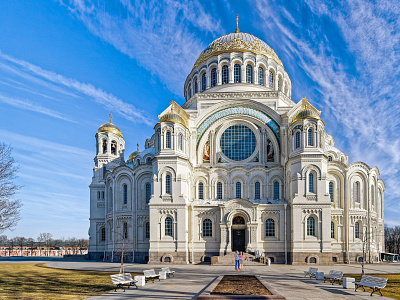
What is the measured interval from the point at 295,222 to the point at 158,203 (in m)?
13.7

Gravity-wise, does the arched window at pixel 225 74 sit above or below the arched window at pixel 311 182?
above

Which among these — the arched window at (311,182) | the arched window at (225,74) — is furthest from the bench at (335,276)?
the arched window at (225,74)

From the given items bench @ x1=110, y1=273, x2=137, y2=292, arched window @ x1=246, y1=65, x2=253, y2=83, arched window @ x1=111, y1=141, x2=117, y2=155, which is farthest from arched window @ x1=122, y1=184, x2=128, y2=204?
bench @ x1=110, y1=273, x2=137, y2=292

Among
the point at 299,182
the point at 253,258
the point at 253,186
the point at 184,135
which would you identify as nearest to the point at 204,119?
the point at 184,135

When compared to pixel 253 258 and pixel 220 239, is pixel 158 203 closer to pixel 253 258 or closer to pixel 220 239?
pixel 220 239

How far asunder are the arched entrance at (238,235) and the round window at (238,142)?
716cm

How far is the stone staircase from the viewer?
1470 inches

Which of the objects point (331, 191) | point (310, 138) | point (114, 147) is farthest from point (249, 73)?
point (114, 147)

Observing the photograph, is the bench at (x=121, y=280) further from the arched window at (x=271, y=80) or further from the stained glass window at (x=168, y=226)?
the arched window at (x=271, y=80)

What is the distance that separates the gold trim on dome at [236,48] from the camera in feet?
170

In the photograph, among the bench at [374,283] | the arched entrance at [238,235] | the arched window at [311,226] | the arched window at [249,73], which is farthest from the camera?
the arched window at [249,73]

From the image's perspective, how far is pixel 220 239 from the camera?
41.3m

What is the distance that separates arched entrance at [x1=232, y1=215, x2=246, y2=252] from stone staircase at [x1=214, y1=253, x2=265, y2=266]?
3.06 meters

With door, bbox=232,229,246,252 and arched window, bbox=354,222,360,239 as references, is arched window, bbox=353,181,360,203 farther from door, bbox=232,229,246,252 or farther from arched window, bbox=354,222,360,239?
door, bbox=232,229,246,252
